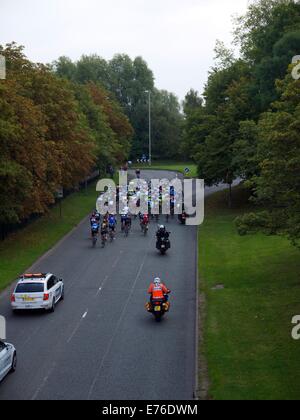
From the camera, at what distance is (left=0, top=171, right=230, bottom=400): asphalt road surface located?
Answer: 17.6 m

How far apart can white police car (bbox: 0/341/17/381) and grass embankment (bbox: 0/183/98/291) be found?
1214 cm

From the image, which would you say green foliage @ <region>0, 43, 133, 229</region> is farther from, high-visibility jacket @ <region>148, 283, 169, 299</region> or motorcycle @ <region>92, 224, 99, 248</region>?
high-visibility jacket @ <region>148, 283, 169, 299</region>

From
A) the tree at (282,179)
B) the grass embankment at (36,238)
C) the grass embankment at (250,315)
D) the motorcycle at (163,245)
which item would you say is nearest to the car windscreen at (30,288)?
the grass embankment at (36,238)

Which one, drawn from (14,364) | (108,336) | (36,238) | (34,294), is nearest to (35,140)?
(36,238)

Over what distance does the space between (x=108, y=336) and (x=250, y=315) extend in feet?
18.0

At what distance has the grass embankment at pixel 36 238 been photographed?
3538cm

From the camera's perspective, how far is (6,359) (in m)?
18.1

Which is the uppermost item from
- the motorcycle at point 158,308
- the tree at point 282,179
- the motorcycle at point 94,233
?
the tree at point 282,179

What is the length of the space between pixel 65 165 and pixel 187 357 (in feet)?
112

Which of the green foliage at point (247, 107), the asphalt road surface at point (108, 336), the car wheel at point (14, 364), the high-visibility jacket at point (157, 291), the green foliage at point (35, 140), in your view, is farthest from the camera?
the green foliage at point (247, 107)

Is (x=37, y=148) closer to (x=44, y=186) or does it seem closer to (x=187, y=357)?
(x=44, y=186)

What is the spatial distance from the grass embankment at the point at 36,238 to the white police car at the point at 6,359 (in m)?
12.1

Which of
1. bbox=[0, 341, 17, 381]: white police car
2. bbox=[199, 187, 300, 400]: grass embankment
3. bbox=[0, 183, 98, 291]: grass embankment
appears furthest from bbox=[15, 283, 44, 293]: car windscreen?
bbox=[0, 341, 17, 381]: white police car

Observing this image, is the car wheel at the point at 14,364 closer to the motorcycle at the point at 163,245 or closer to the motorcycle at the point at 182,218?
the motorcycle at the point at 163,245
